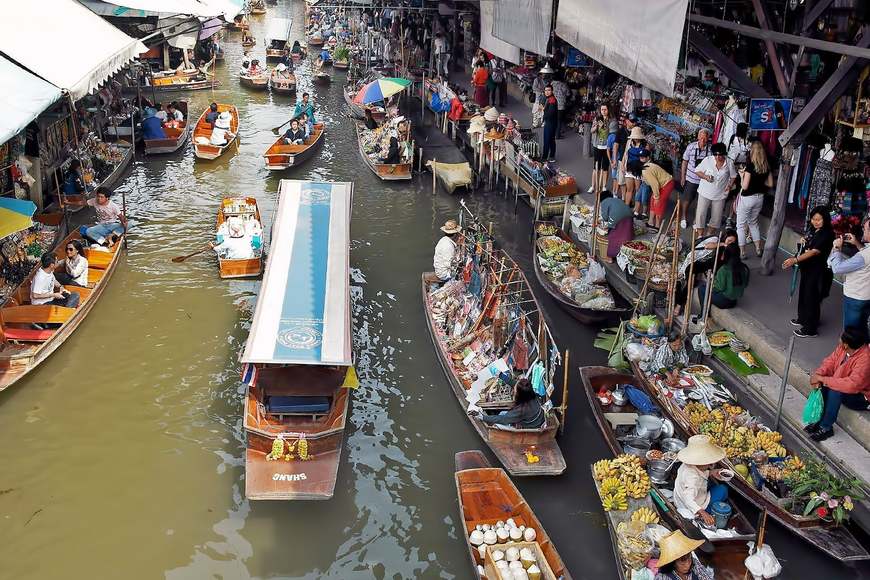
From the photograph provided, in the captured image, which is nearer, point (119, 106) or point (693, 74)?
point (693, 74)

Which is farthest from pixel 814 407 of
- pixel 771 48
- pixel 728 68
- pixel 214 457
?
pixel 214 457

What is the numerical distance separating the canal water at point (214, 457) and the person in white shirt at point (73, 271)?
0.66m

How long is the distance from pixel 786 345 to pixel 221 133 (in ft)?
55.0

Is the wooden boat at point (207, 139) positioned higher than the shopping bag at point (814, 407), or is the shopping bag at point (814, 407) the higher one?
the wooden boat at point (207, 139)

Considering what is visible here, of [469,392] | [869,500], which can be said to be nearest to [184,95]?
[469,392]

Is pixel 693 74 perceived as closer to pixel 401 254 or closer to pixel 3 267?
pixel 401 254

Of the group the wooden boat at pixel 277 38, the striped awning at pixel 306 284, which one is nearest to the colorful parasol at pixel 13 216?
the striped awning at pixel 306 284

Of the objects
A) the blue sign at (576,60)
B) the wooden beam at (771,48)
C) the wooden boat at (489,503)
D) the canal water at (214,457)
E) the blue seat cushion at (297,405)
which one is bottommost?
the canal water at (214,457)

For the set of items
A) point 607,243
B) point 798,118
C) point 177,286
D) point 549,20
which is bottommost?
point 177,286

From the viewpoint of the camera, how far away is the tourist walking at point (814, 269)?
30.9ft

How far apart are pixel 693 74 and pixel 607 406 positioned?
7543mm

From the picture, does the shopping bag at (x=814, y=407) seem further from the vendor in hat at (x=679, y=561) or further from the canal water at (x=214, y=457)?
Answer: the vendor in hat at (x=679, y=561)

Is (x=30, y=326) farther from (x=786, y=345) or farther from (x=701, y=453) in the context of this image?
(x=786, y=345)

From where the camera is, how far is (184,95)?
29.0 meters
